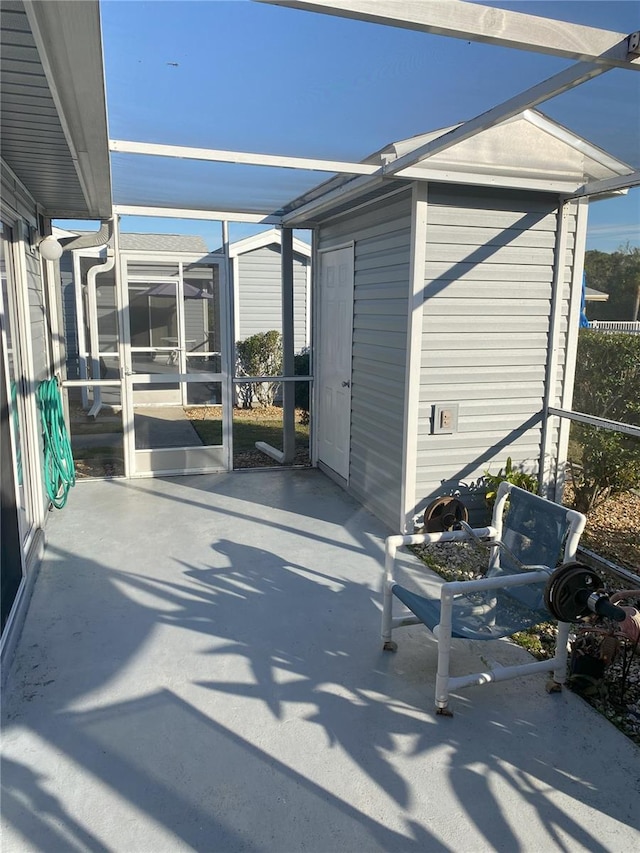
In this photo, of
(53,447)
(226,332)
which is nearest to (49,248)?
(53,447)

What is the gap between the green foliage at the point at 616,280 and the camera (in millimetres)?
3996

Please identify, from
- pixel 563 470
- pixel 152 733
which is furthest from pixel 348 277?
pixel 152 733

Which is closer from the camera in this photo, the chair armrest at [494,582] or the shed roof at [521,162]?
the chair armrest at [494,582]

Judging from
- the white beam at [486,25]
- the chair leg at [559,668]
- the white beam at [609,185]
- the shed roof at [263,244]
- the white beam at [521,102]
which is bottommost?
the chair leg at [559,668]

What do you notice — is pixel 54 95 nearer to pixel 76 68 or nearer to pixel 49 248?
pixel 76 68

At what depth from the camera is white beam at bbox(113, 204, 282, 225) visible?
18.3ft

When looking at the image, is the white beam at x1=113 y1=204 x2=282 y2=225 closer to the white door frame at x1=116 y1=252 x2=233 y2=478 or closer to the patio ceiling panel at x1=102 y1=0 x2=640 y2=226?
the white door frame at x1=116 y1=252 x2=233 y2=478

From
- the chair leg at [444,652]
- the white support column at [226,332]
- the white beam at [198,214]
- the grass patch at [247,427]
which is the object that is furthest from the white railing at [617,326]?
the grass patch at [247,427]

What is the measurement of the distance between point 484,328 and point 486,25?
2.93 m

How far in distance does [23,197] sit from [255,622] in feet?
10.1

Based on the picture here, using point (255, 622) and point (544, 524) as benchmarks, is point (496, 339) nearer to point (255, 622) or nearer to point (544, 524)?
point (544, 524)

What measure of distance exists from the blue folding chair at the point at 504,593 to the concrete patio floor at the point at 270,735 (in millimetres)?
131

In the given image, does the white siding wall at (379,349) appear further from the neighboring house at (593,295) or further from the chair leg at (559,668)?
the chair leg at (559,668)

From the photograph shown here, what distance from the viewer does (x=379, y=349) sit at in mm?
4820
